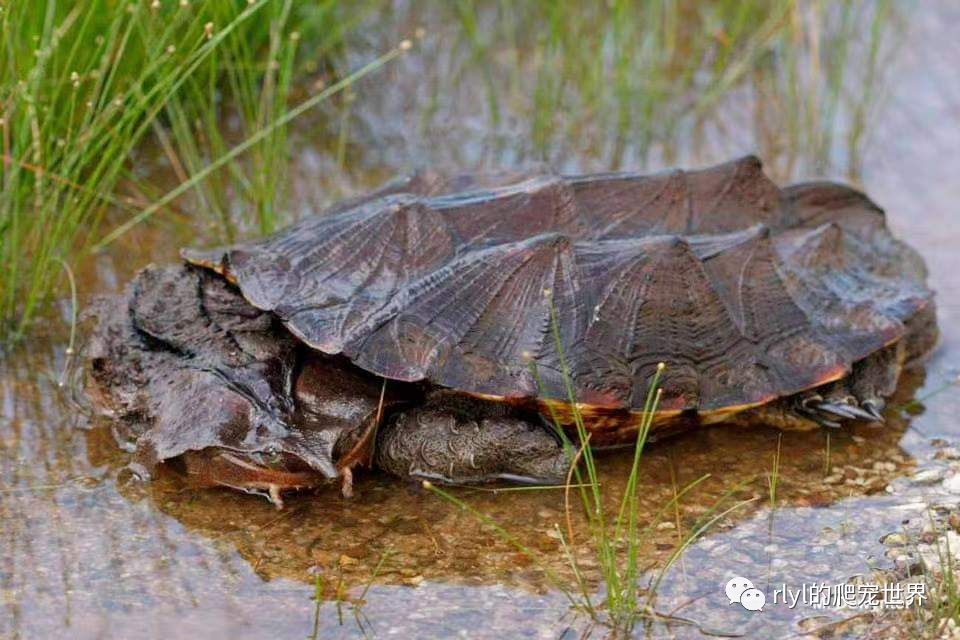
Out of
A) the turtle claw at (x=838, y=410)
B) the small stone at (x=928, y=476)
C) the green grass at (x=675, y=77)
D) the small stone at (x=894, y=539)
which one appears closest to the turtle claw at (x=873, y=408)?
the turtle claw at (x=838, y=410)

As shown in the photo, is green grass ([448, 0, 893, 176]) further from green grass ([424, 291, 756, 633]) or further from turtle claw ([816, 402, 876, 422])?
green grass ([424, 291, 756, 633])

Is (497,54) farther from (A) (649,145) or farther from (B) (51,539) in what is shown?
(B) (51,539)

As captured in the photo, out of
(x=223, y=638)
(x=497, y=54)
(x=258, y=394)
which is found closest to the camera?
(x=223, y=638)

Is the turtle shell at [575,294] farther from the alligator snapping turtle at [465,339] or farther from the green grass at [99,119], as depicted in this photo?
the green grass at [99,119]

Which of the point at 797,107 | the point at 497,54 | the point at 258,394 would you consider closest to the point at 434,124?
the point at 497,54

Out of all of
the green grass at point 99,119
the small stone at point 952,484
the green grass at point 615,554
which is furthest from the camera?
the green grass at point 99,119

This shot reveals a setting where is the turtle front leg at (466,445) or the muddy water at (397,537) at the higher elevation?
the turtle front leg at (466,445)
